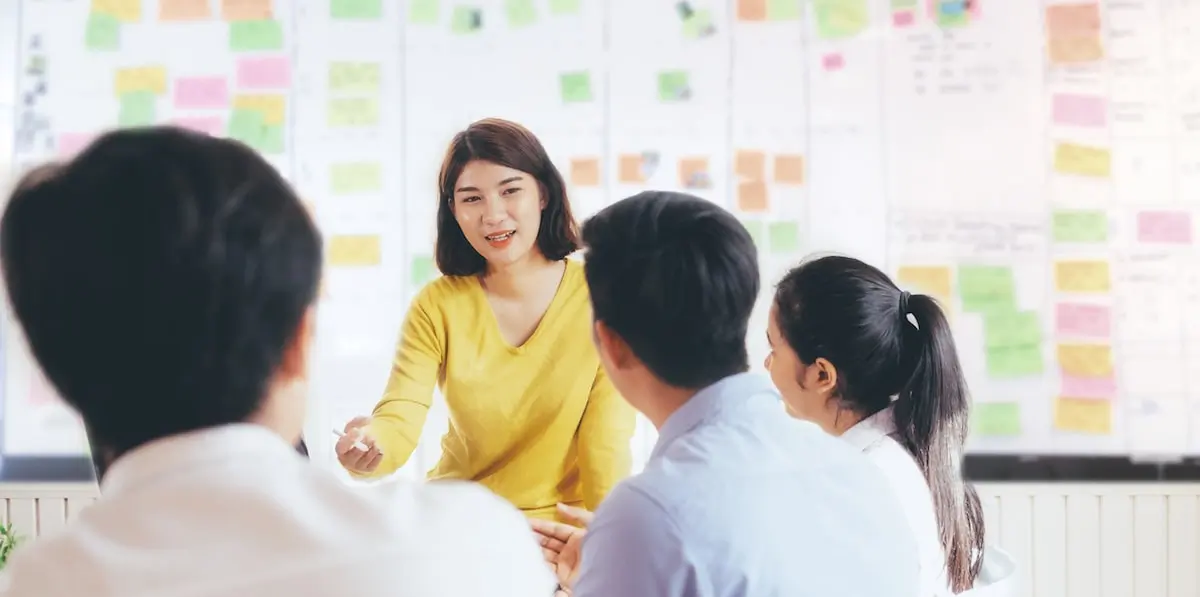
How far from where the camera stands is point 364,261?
2895mm

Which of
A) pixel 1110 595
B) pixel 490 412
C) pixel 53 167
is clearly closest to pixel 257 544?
pixel 53 167

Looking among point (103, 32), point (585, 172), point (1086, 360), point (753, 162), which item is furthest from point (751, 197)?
point (103, 32)

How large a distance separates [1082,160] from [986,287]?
44cm

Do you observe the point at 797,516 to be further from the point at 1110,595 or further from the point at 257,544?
the point at 1110,595

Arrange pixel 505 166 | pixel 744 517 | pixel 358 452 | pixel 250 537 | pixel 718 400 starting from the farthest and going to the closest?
pixel 505 166 < pixel 358 452 < pixel 718 400 < pixel 744 517 < pixel 250 537

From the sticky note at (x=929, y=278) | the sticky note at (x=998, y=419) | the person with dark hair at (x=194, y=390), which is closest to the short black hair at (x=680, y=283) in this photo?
the person with dark hair at (x=194, y=390)

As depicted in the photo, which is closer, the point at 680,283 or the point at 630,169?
the point at 680,283

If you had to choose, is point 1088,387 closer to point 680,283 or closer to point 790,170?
point 790,170

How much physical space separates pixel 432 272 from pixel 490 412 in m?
1.04

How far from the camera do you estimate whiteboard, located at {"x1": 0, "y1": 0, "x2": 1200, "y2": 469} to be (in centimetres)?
283

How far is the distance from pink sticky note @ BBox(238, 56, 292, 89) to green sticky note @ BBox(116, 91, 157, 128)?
0.29 meters

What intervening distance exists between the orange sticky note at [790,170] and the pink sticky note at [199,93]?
62.8 inches

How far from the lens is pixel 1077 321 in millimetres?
2834

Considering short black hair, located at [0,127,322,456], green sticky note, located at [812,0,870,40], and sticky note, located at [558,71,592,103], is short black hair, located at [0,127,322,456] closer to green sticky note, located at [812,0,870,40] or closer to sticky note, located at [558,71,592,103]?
sticky note, located at [558,71,592,103]
